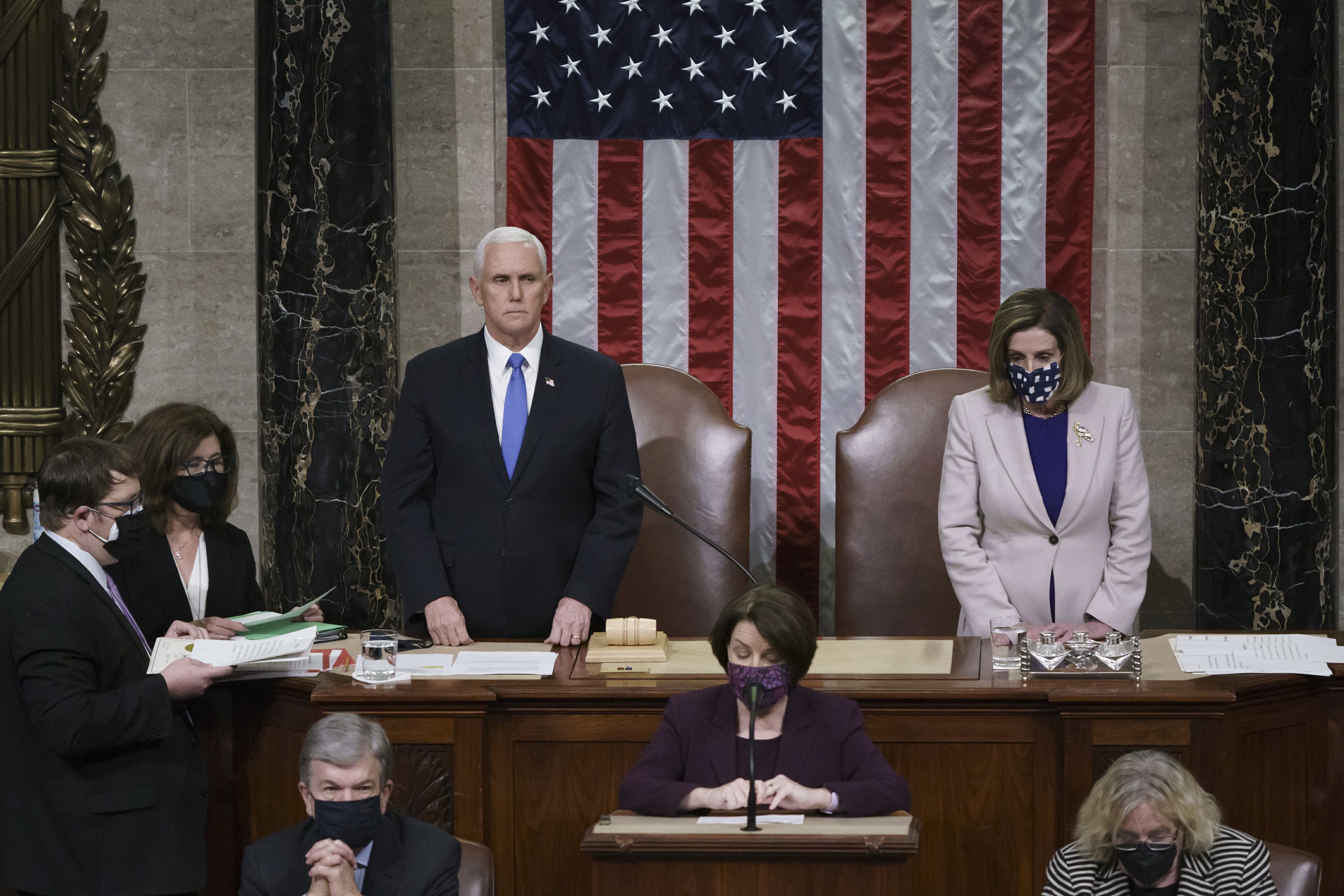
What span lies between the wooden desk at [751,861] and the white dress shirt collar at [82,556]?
51.0 inches

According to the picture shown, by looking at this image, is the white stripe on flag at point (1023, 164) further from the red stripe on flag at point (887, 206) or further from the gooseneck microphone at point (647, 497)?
the gooseneck microphone at point (647, 497)

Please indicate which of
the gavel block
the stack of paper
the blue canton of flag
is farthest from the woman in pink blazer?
the blue canton of flag

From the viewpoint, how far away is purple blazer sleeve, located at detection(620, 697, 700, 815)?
3.23m

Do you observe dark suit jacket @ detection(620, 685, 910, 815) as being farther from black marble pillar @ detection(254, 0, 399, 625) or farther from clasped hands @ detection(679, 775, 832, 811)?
black marble pillar @ detection(254, 0, 399, 625)

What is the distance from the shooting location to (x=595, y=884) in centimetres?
297

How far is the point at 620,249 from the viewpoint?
6543 millimetres

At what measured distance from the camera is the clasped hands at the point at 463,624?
4.35 m

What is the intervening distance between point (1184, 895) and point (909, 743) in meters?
0.83

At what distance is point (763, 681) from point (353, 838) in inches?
35.4

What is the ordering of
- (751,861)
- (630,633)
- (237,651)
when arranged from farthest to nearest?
1. (630,633)
2. (237,651)
3. (751,861)

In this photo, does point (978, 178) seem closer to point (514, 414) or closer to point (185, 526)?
point (514, 414)

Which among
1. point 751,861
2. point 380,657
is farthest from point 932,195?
point 751,861

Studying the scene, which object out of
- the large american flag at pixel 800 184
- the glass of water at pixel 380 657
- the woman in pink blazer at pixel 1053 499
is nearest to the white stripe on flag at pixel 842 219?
the large american flag at pixel 800 184

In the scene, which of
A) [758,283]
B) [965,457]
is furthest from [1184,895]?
[758,283]
